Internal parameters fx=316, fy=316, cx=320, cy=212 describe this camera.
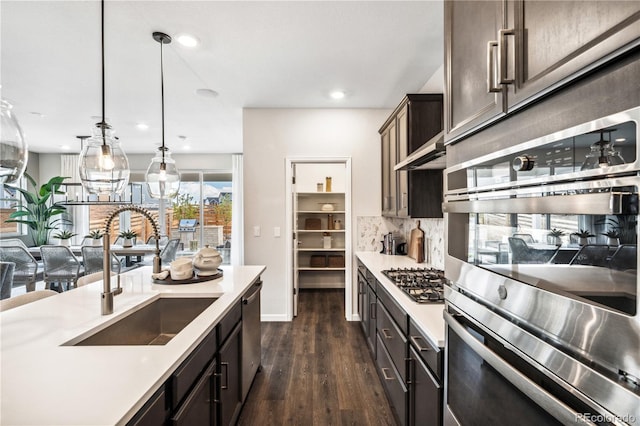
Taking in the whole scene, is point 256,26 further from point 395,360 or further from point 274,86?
point 395,360

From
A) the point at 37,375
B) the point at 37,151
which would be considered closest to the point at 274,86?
the point at 37,375

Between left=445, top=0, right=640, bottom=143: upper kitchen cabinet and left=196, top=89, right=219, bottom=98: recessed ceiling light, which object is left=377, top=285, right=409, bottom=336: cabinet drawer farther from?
left=196, top=89, right=219, bottom=98: recessed ceiling light

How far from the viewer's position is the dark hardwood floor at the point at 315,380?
222 cm

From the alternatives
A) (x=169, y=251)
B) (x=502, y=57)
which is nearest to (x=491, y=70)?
(x=502, y=57)

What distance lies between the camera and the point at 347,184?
13.6 feet

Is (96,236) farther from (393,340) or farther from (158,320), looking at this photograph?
(393,340)

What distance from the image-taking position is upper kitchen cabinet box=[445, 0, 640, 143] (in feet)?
→ 1.69

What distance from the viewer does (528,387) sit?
67 cm

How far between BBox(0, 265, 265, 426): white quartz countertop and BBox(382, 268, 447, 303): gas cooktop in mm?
1138

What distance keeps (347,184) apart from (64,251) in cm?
422

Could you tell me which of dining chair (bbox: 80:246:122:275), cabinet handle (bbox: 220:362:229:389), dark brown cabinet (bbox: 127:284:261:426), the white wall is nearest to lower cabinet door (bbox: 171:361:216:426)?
dark brown cabinet (bbox: 127:284:261:426)

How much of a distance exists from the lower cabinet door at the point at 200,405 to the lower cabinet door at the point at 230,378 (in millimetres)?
115

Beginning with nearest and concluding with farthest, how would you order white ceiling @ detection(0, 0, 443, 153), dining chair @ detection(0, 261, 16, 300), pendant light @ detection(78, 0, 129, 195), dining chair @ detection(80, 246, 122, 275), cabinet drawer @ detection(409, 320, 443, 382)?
cabinet drawer @ detection(409, 320, 443, 382)
pendant light @ detection(78, 0, 129, 195)
white ceiling @ detection(0, 0, 443, 153)
dining chair @ detection(0, 261, 16, 300)
dining chair @ detection(80, 246, 122, 275)

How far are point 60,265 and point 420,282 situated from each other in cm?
521
